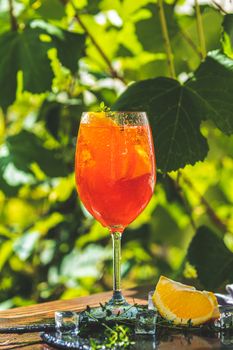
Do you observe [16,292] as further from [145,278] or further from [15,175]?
[15,175]

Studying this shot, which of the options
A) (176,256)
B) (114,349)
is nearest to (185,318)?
(114,349)

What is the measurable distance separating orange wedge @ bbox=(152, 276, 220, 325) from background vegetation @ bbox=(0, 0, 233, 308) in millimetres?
371

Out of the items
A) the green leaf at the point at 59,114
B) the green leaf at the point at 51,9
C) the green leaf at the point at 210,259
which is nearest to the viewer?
the green leaf at the point at 210,259

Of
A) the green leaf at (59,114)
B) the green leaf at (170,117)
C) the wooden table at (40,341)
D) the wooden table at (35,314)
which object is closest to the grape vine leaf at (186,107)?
the green leaf at (170,117)

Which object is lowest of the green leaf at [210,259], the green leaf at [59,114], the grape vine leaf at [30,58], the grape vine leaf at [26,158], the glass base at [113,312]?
the green leaf at [210,259]

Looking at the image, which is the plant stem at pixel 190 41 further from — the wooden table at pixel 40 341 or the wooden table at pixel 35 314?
the wooden table at pixel 40 341

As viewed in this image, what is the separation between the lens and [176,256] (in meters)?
2.58

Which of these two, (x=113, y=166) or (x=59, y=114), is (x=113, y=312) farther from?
(x=59, y=114)

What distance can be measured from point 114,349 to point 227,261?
0.65m

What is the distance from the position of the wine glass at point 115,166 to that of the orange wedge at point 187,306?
7 centimetres

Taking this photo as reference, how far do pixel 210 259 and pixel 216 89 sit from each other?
300 mm

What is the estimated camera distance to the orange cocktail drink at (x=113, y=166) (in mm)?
1137

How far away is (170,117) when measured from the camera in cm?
146

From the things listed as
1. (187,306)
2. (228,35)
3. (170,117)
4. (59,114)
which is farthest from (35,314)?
(59,114)
